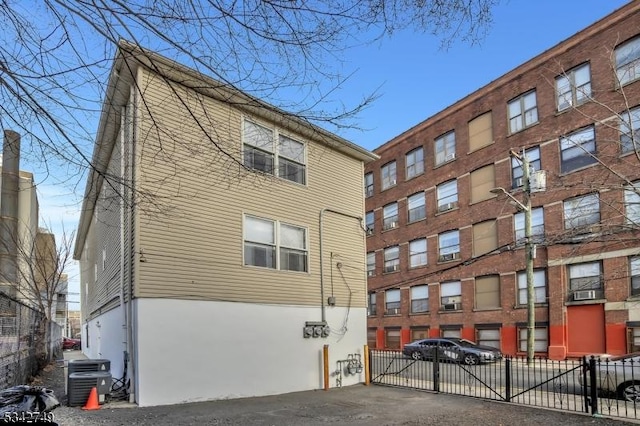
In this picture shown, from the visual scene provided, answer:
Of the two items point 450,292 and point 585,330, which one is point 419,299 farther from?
point 585,330

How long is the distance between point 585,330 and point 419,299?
1164cm

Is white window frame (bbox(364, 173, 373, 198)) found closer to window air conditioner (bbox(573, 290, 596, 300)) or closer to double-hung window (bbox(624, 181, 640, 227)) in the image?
window air conditioner (bbox(573, 290, 596, 300))

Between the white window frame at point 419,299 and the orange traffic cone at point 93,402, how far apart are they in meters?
26.2

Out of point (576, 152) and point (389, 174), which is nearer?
point (576, 152)

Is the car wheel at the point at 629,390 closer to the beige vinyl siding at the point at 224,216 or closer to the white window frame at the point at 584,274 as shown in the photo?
the beige vinyl siding at the point at 224,216

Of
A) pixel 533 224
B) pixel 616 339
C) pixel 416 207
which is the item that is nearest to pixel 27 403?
pixel 616 339

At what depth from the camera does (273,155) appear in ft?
46.0

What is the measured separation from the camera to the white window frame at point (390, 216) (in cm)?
3747

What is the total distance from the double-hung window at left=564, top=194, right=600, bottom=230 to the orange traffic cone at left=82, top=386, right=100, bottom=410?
1036cm

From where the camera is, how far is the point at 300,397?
12484 millimetres

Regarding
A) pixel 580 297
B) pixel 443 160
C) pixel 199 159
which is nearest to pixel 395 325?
pixel 443 160

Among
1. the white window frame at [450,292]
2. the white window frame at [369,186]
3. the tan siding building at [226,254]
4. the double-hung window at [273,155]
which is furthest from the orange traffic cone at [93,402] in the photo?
the white window frame at [369,186]

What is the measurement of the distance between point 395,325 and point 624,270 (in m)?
17.5

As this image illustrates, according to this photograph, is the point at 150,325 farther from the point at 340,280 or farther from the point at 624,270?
the point at 624,270
